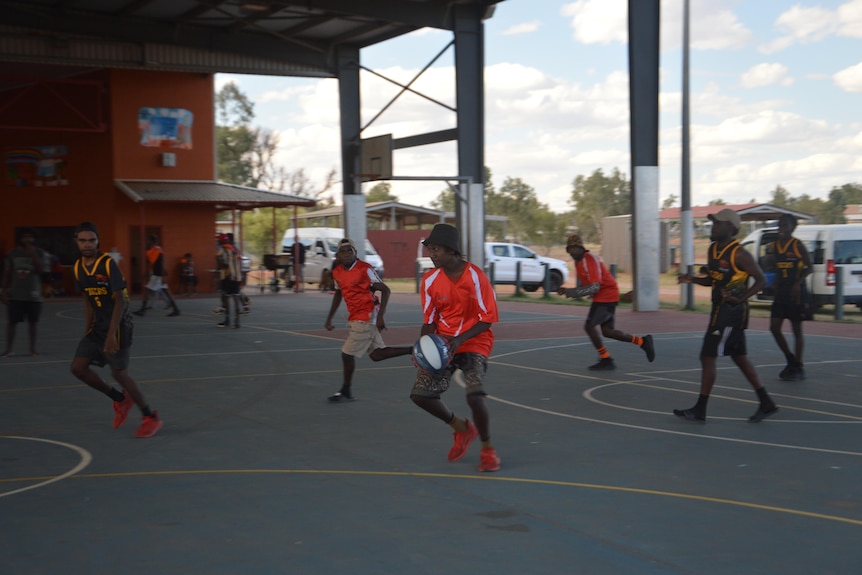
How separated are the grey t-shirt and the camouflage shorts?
9197 mm

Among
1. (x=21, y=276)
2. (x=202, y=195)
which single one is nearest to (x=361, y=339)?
(x=21, y=276)

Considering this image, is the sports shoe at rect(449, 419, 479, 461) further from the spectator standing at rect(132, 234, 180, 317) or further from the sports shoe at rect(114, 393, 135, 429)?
the spectator standing at rect(132, 234, 180, 317)

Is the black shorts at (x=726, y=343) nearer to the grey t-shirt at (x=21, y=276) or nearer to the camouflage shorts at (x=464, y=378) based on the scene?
the camouflage shorts at (x=464, y=378)

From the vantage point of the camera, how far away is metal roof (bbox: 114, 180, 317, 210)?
97.2 feet

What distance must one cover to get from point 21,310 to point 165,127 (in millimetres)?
18520

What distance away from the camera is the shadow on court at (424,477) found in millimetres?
4934

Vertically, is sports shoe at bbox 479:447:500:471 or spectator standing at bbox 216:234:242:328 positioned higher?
spectator standing at bbox 216:234:242:328

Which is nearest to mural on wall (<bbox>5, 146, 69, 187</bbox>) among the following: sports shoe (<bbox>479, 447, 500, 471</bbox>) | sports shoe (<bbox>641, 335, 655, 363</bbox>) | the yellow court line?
sports shoe (<bbox>641, 335, 655, 363</bbox>)

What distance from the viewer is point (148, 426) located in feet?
27.0

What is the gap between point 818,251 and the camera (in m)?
19.4

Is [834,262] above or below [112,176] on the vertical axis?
below

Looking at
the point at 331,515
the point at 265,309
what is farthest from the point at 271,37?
the point at 331,515

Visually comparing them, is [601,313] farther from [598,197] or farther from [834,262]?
[598,197]

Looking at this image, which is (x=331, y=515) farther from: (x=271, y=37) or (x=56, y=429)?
(x=271, y=37)
